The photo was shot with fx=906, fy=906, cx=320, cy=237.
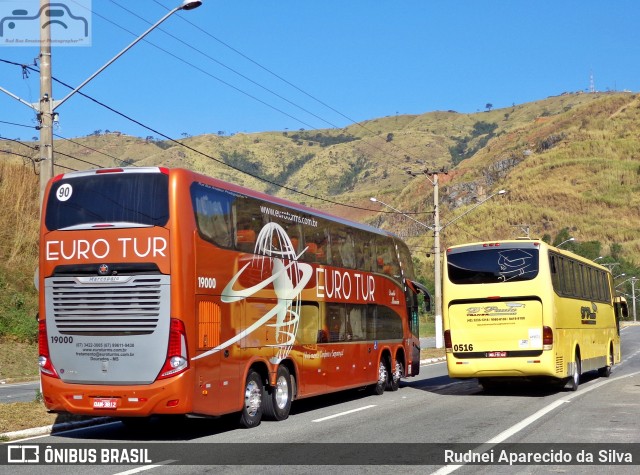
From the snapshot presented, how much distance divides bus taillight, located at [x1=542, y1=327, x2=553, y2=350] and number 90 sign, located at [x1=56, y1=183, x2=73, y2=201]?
11096 millimetres

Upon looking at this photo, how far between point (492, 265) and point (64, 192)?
10.7 metres

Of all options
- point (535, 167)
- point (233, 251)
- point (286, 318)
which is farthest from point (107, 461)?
point (535, 167)

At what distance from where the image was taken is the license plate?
42.6 feet

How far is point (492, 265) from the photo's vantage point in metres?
20.9

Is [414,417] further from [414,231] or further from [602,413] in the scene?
[414,231]

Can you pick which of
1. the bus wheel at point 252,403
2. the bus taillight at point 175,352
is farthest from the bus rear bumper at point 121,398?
the bus wheel at point 252,403

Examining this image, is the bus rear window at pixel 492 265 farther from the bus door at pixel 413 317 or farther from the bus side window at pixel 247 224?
the bus side window at pixel 247 224

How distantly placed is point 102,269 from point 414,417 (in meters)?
6.26

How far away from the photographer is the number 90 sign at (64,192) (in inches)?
541

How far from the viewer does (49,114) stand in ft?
57.5

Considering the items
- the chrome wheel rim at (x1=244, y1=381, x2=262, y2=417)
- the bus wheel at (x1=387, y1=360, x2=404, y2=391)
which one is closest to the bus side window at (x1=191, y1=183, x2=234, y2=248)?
the chrome wheel rim at (x1=244, y1=381, x2=262, y2=417)

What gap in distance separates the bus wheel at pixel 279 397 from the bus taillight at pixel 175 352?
3101mm

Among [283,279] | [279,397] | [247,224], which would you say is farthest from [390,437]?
[247,224]

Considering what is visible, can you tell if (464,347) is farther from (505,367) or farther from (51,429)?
(51,429)
